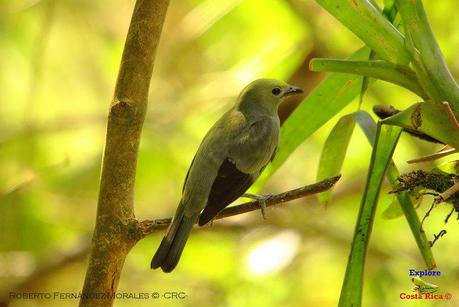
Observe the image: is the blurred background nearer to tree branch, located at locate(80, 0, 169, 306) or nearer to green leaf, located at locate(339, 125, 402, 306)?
tree branch, located at locate(80, 0, 169, 306)

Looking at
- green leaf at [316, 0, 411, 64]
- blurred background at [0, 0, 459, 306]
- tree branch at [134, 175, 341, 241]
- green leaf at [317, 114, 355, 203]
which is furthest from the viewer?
blurred background at [0, 0, 459, 306]

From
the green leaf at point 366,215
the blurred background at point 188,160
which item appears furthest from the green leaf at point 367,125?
the blurred background at point 188,160

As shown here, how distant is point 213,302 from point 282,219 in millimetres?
701

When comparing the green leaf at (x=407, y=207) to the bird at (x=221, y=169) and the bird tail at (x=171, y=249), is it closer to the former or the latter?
the bird at (x=221, y=169)

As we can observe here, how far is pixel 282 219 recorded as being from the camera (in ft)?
14.8

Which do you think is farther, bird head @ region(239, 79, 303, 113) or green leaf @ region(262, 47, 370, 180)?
bird head @ region(239, 79, 303, 113)

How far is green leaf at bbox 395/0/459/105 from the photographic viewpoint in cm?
214

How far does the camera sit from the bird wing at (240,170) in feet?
9.15

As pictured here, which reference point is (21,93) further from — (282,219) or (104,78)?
(282,219)

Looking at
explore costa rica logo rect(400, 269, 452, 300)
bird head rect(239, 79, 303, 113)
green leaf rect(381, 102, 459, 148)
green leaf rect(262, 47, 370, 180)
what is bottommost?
explore costa rica logo rect(400, 269, 452, 300)

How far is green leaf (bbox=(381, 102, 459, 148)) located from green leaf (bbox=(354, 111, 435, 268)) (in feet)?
1.11

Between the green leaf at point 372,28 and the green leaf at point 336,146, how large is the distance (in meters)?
0.41

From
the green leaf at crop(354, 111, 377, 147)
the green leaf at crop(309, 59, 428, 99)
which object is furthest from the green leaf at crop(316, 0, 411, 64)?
the green leaf at crop(354, 111, 377, 147)

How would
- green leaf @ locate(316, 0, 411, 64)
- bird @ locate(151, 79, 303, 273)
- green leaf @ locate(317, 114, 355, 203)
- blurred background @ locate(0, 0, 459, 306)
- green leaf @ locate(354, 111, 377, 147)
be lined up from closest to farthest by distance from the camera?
green leaf @ locate(316, 0, 411, 64) → green leaf @ locate(354, 111, 377, 147) → green leaf @ locate(317, 114, 355, 203) → bird @ locate(151, 79, 303, 273) → blurred background @ locate(0, 0, 459, 306)
